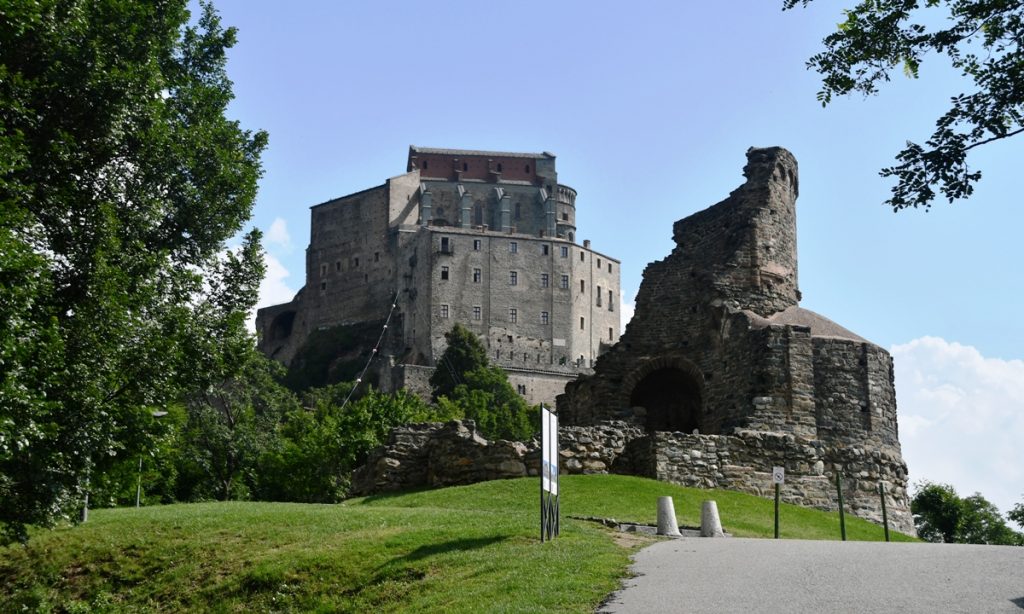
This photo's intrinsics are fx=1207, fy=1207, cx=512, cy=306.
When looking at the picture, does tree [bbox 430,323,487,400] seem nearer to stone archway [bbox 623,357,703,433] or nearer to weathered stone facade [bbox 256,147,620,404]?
weathered stone facade [bbox 256,147,620,404]

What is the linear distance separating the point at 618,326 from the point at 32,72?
12194 centimetres

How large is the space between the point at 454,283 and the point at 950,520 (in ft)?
270

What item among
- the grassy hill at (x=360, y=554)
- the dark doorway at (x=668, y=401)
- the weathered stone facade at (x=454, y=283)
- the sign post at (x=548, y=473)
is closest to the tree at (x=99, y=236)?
the grassy hill at (x=360, y=554)

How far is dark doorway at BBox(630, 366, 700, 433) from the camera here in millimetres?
38125

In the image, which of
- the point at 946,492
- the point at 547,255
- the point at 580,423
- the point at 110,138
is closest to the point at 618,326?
the point at 547,255

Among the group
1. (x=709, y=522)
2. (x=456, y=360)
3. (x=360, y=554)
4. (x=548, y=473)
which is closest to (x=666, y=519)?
(x=709, y=522)

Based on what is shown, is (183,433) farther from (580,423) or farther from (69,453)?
(69,453)

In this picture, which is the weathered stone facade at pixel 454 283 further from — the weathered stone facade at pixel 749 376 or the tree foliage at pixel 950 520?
the weathered stone facade at pixel 749 376

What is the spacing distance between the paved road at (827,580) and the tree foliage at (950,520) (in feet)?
117

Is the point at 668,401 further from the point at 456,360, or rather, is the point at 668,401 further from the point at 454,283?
the point at 454,283

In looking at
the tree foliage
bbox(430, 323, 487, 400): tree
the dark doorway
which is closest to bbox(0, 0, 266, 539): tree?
the dark doorway

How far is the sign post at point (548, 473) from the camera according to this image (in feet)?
57.9

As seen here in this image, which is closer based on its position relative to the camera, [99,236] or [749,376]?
[99,236]

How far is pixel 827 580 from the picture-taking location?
13.4 m
